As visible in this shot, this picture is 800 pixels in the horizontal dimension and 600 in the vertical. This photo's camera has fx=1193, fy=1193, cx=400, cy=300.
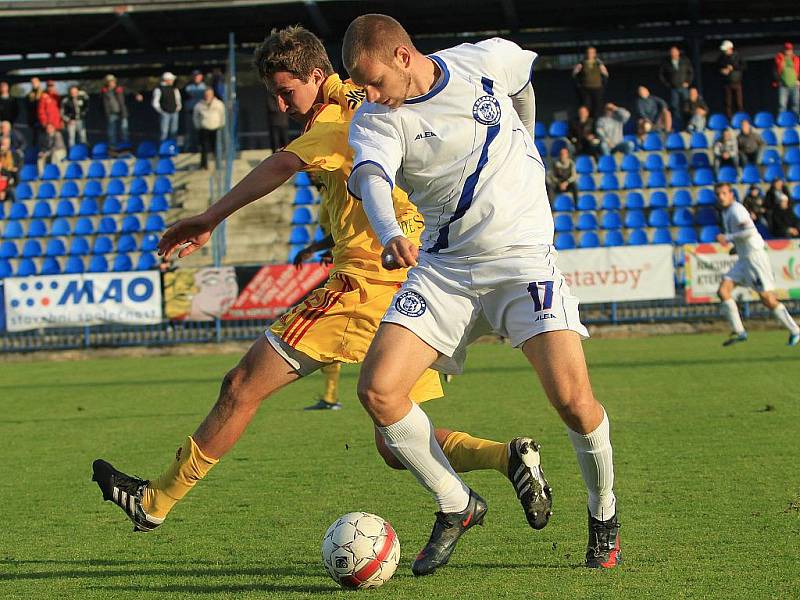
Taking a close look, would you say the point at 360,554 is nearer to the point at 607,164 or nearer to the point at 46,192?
the point at 607,164

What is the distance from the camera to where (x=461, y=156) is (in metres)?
4.76

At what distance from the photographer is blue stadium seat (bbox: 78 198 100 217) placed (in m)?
25.8

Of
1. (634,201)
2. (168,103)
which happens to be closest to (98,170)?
(168,103)

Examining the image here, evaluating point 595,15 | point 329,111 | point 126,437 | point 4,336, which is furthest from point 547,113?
point 329,111

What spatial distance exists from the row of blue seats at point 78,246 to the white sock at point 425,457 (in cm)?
2006

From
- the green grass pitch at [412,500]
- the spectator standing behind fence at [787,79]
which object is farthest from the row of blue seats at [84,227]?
the spectator standing behind fence at [787,79]

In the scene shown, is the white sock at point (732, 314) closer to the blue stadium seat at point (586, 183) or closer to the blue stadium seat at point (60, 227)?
the blue stadium seat at point (586, 183)

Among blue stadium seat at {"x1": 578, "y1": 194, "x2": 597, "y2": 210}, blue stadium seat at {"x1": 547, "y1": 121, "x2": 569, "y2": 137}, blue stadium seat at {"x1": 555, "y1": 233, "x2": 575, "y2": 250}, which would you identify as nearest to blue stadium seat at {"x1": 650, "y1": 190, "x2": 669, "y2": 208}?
blue stadium seat at {"x1": 578, "y1": 194, "x2": 597, "y2": 210}

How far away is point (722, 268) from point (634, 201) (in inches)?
173

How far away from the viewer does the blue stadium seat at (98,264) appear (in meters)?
23.8

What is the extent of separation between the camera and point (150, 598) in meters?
4.60

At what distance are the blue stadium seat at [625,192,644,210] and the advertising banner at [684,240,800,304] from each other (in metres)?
3.97

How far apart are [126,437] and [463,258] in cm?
583

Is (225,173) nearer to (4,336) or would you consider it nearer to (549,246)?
(4,336)
